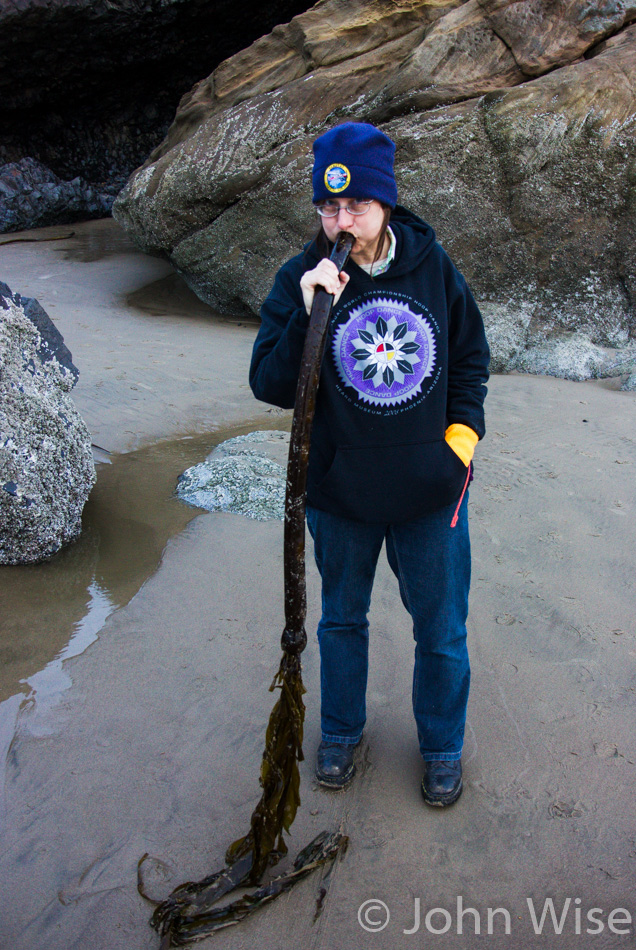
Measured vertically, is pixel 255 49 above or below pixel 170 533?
above

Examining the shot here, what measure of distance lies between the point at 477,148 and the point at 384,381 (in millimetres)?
4763

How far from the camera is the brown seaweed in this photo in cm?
159

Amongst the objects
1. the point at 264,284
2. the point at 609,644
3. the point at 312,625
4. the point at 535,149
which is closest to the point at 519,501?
the point at 609,644

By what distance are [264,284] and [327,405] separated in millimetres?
5092

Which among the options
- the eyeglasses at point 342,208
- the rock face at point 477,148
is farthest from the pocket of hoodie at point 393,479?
the rock face at point 477,148

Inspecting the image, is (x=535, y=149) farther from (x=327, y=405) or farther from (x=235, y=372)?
(x=327, y=405)

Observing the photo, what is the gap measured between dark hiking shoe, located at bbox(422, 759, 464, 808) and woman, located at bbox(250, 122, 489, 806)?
304 millimetres

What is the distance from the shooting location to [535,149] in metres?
5.54

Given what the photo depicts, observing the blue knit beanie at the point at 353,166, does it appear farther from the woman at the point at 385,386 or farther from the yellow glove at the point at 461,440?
the yellow glove at the point at 461,440

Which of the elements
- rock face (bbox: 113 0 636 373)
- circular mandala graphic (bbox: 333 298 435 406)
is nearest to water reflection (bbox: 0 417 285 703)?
circular mandala graphic (bbox: 333 298 435 406)

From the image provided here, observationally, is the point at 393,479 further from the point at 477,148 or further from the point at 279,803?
the point at 477,148

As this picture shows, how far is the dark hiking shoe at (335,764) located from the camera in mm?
Result: 1979

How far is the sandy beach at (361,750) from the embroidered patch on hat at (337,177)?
5.15ft

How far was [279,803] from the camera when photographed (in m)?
1.69
